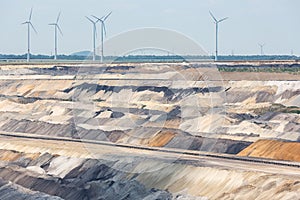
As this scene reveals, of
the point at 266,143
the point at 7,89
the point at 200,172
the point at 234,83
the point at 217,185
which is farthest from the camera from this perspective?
the point at 7,89

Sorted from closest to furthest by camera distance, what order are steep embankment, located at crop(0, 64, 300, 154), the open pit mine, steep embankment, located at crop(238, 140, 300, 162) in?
the open pit mine → steep embankment, located at crop(238, 140, 300, 162) → steep embankment, located at crop(0, 64, 300, 154)

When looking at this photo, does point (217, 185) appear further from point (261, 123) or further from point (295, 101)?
point (295, 101)

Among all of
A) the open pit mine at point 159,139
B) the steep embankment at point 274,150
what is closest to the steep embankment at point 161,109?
the open pit mine at point 159,139

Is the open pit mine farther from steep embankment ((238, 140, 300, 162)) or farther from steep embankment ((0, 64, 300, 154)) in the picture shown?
steep embankment ((0, 64, 300, 154))

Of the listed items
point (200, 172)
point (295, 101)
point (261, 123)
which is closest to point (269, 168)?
point (200, 172)

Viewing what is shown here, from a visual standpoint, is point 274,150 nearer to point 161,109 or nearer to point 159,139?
point 159,139

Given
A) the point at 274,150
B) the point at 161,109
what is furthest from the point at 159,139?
the point at 161,109

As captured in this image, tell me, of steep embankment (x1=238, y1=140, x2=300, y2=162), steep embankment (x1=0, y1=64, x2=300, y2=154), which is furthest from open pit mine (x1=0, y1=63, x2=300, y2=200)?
steep embankment (x1=0, y1=64, x2=300, y2=154)

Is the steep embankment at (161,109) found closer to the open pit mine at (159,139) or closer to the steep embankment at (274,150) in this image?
the open pit mine at (159,139)
